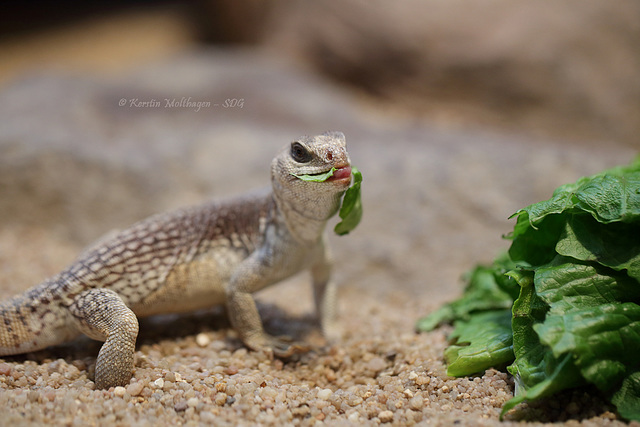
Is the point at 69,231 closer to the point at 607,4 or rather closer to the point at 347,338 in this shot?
the point at 347,338

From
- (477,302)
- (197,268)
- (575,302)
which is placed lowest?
(197,268)

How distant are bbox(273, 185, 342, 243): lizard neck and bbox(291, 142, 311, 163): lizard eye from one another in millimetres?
254

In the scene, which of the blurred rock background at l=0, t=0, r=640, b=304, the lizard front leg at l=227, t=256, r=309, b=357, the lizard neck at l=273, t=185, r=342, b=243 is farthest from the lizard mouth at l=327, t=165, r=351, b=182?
the blurred rock background at l=0, t=0, r=640, b=304

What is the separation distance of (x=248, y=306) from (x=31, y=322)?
1.52m

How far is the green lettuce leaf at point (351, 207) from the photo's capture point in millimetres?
3541

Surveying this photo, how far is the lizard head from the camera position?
3441mm

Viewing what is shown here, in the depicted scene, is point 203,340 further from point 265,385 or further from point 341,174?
point 341,174

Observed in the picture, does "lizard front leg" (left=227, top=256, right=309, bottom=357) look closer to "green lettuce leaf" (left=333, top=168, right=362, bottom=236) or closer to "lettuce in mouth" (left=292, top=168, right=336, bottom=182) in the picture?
"green lettuce leaf" (left=333, top=168, right=362, bottom=236)

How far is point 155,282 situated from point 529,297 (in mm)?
2638

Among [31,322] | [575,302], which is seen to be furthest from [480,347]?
[31,322]

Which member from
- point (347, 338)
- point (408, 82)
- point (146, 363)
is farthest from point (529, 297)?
point (408, 82)

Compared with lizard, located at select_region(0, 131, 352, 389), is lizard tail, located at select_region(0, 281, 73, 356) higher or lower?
lower

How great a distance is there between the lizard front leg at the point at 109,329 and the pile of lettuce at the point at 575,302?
212cm

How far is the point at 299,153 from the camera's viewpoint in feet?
11.7
